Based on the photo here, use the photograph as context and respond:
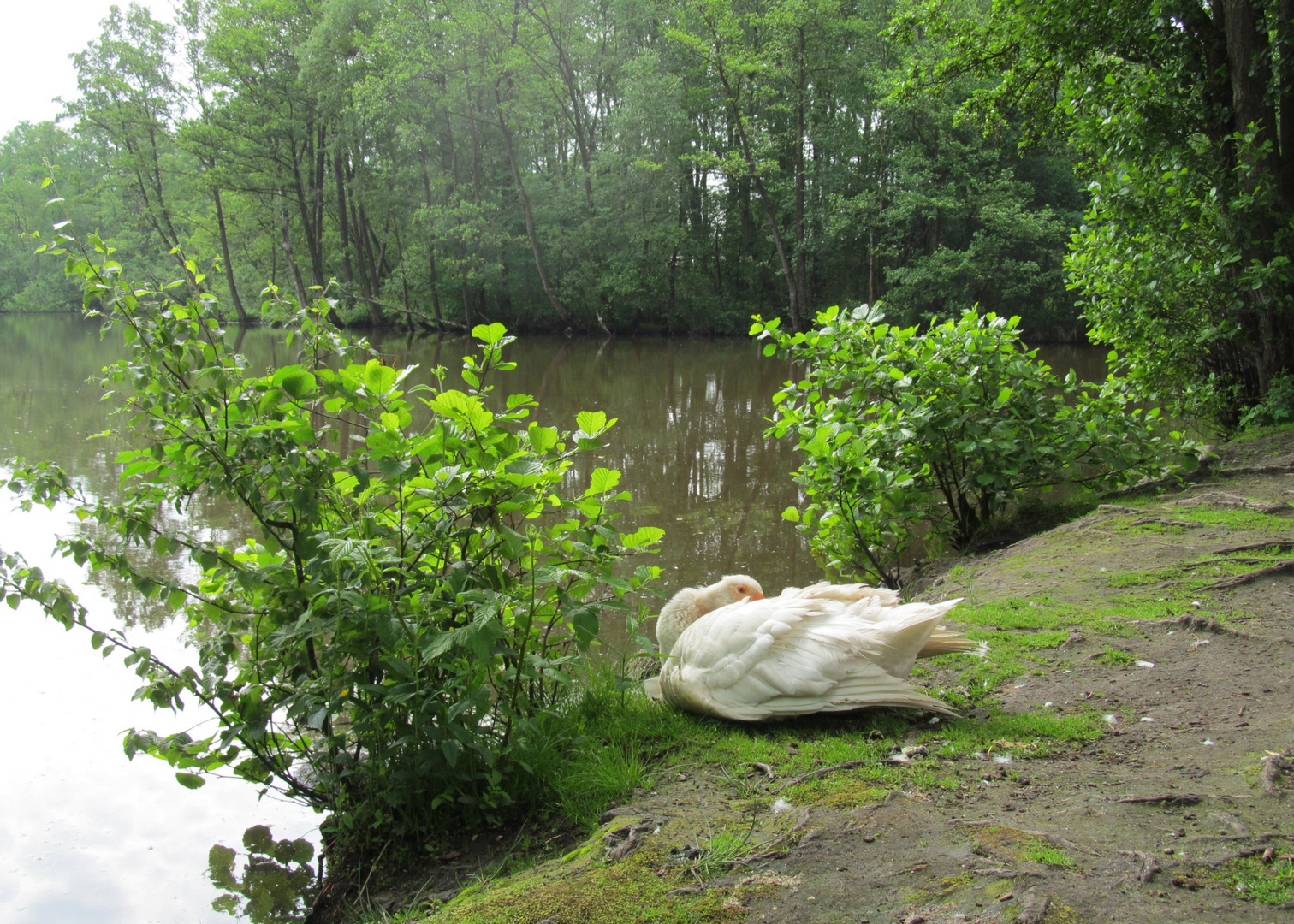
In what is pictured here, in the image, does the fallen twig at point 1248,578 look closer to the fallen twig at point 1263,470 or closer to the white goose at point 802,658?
the white goose at point 802,658

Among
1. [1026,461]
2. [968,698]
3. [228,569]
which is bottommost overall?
[968,698]

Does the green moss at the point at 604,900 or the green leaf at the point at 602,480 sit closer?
the green moss at the point at 604,900

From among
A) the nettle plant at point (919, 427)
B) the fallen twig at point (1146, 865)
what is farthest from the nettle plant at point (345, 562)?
the nettle plant at point (919, 427)

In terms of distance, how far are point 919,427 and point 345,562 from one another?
13.6 ft

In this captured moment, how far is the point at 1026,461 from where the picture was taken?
5699 mm

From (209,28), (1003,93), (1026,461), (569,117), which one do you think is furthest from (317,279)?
(1026,461)

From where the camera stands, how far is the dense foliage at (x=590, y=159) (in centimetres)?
2858

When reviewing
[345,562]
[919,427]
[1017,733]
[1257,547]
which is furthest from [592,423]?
[1257,547]

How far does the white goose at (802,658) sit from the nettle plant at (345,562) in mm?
666

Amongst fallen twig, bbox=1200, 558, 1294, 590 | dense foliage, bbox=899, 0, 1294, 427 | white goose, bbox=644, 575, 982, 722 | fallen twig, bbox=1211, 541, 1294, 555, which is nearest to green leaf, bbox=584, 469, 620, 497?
white goose, bbox=644, 575, 982, 722

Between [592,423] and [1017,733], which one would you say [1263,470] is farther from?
[592,423]

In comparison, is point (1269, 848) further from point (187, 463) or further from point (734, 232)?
point (734, 232)

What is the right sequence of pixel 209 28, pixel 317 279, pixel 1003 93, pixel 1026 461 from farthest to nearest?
1. pixel 317 279
2. pixel 209 28
3. pixel 1003 93
4. pixel 1026 461

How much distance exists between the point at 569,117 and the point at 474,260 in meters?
8.36
